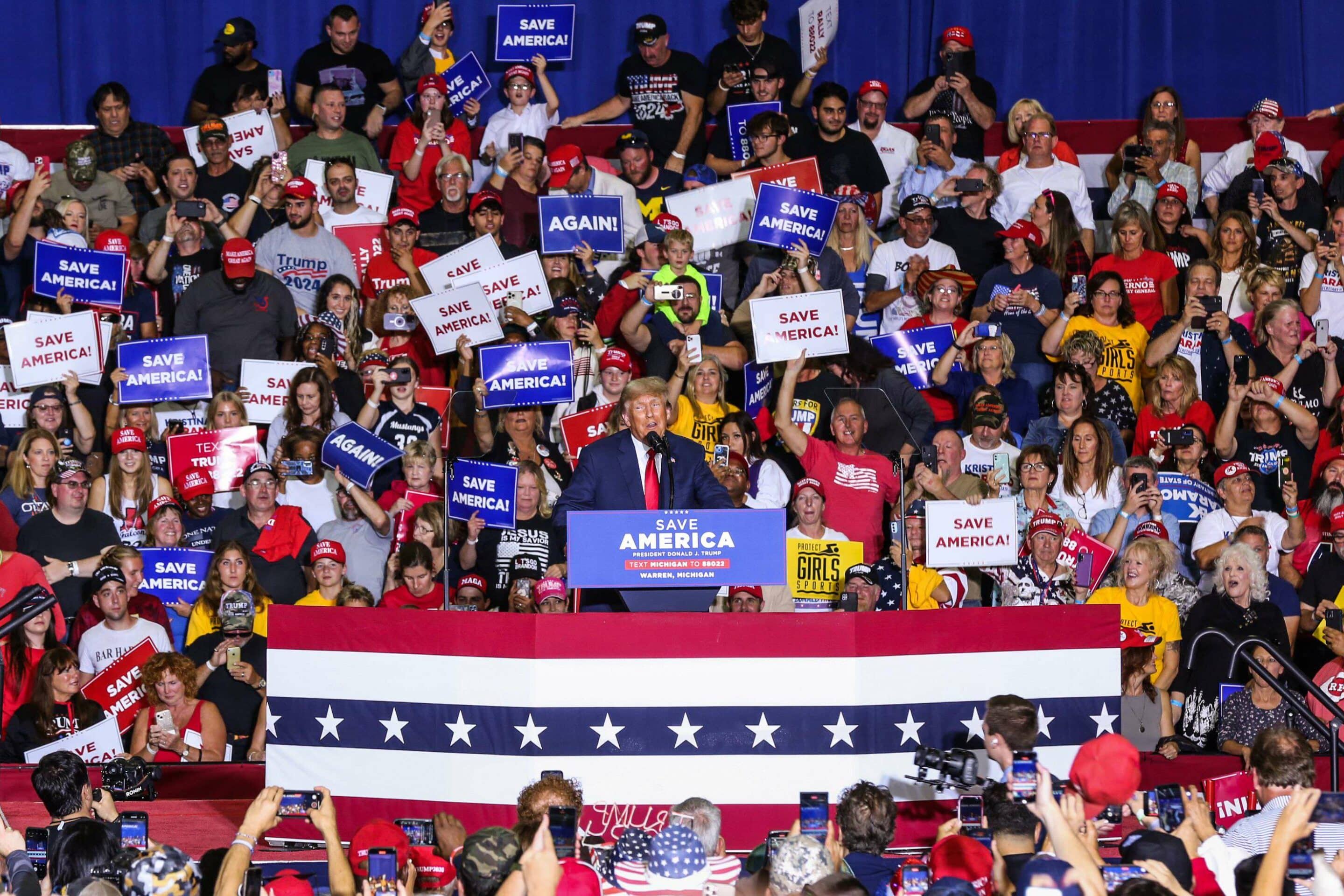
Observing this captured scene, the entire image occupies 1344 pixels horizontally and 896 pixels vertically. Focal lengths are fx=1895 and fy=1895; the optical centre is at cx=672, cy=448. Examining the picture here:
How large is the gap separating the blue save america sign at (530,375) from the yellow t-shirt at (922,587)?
2380 mm

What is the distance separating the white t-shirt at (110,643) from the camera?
9.55 metres

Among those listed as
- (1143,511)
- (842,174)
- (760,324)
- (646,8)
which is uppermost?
(646,8)

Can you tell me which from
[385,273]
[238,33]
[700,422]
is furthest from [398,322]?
[238,33]

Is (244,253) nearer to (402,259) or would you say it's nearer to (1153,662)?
(402,259)

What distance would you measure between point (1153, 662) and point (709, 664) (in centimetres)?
291

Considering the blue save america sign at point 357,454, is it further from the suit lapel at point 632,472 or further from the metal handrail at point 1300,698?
the metal handrail at point 1300,698

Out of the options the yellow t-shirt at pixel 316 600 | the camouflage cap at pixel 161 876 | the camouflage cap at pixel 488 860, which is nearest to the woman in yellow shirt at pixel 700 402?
the yellow t-shirt at pixel 316 600

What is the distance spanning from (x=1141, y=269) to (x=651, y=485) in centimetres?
562

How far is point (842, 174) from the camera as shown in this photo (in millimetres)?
13227

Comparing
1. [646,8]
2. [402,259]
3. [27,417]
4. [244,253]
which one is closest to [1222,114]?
[646,8]

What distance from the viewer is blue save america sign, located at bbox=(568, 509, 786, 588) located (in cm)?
689

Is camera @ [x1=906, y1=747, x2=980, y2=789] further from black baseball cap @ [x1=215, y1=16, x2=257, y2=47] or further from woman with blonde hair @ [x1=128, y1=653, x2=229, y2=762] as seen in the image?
black baseball cap @ [x1=215, y1=16, x2=257, y2=47]

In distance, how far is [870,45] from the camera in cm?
1493

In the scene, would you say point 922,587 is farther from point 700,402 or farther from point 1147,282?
point 1147,282
